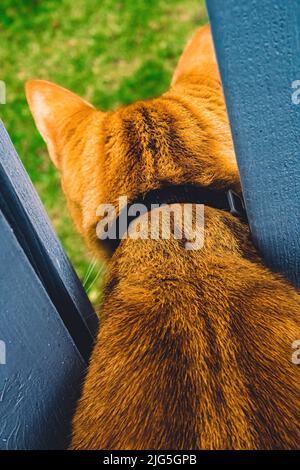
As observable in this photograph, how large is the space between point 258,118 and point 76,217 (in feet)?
3.48

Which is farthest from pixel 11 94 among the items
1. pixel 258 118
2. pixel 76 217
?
pixel 258 118

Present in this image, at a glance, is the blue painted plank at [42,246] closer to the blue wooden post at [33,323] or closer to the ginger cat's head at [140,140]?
the blue wooden post at [33,323]

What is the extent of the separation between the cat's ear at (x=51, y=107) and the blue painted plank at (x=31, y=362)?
89 cm

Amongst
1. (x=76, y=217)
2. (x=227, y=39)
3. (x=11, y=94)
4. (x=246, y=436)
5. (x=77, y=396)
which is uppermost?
(x=11, y=94)

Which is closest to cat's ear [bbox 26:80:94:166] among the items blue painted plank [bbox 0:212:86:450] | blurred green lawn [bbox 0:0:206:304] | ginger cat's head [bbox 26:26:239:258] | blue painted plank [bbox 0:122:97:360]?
ginger cat's head [bbox 26:26:239:258]

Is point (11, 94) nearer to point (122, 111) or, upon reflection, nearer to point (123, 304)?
point (122, 111)

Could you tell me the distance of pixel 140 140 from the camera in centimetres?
179

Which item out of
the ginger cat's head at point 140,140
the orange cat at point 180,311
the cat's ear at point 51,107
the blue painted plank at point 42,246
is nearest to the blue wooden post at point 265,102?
the orange cat at point 180,311

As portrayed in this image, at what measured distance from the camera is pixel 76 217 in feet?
6.92

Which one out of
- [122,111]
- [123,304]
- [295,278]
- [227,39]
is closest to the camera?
[227,39]

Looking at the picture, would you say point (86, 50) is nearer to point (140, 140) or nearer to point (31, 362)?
point (140, 140)

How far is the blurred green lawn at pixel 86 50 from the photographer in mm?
3910

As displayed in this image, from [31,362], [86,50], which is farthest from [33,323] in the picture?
[86,50]

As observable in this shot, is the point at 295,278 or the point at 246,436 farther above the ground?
the point at 295,278
